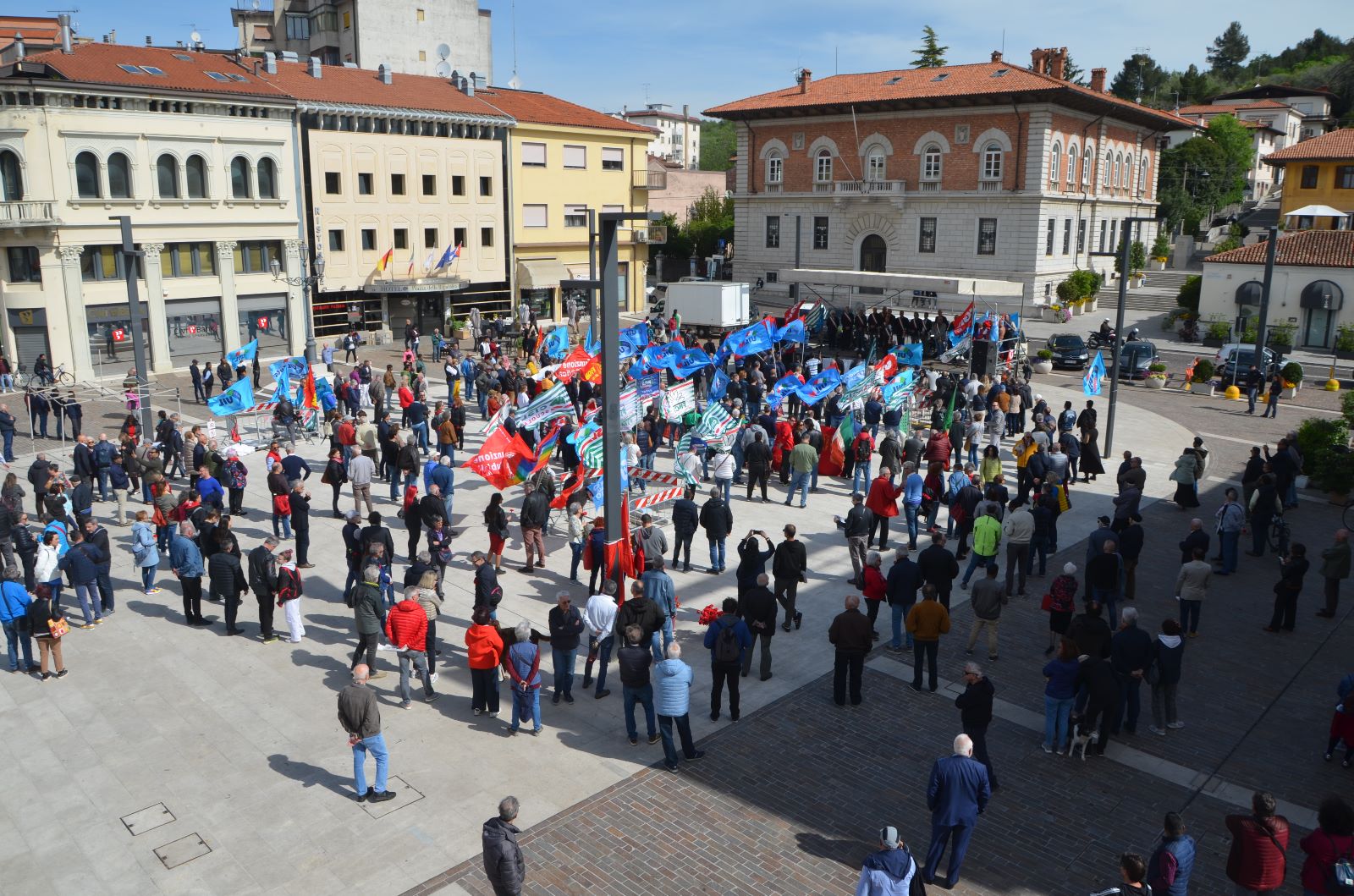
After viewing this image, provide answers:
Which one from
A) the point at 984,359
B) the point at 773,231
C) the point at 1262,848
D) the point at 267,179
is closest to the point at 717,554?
the point at 1262,848

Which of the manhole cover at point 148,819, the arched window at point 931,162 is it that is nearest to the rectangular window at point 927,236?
the arched window at point 931,162

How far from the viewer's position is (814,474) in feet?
70.7

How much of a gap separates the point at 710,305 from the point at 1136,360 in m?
16.6

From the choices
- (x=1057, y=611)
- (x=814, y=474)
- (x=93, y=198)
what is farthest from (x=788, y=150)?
(x=1057, y=611)

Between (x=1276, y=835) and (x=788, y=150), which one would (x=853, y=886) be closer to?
(x=1276, y=835)

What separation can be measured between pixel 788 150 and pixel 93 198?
37.7 m

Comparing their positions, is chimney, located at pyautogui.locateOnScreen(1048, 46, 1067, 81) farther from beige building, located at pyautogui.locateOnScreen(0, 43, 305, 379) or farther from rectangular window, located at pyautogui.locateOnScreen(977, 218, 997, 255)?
beige building, located at pyautogui.locateOnScreen(0, 43, 305, 379)

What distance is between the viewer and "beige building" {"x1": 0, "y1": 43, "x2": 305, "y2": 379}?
34.2 meters

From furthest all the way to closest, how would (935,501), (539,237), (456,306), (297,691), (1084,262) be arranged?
1. (1084,262)
2. (539,237)
3. (456,306)
4. (935,501)
5. (297,691)

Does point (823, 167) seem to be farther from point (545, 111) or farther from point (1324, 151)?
point (1324, 151)

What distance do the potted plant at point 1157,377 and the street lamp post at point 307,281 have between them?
31485mm

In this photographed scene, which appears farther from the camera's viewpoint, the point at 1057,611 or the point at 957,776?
the point at 1057,611

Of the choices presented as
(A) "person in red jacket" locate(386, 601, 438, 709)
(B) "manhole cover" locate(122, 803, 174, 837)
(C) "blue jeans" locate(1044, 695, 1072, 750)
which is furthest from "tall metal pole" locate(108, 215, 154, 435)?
(C) "blue jeans" locate(1044, 695, 1072, 750)

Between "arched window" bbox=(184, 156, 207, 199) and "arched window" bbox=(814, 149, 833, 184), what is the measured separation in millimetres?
33645
